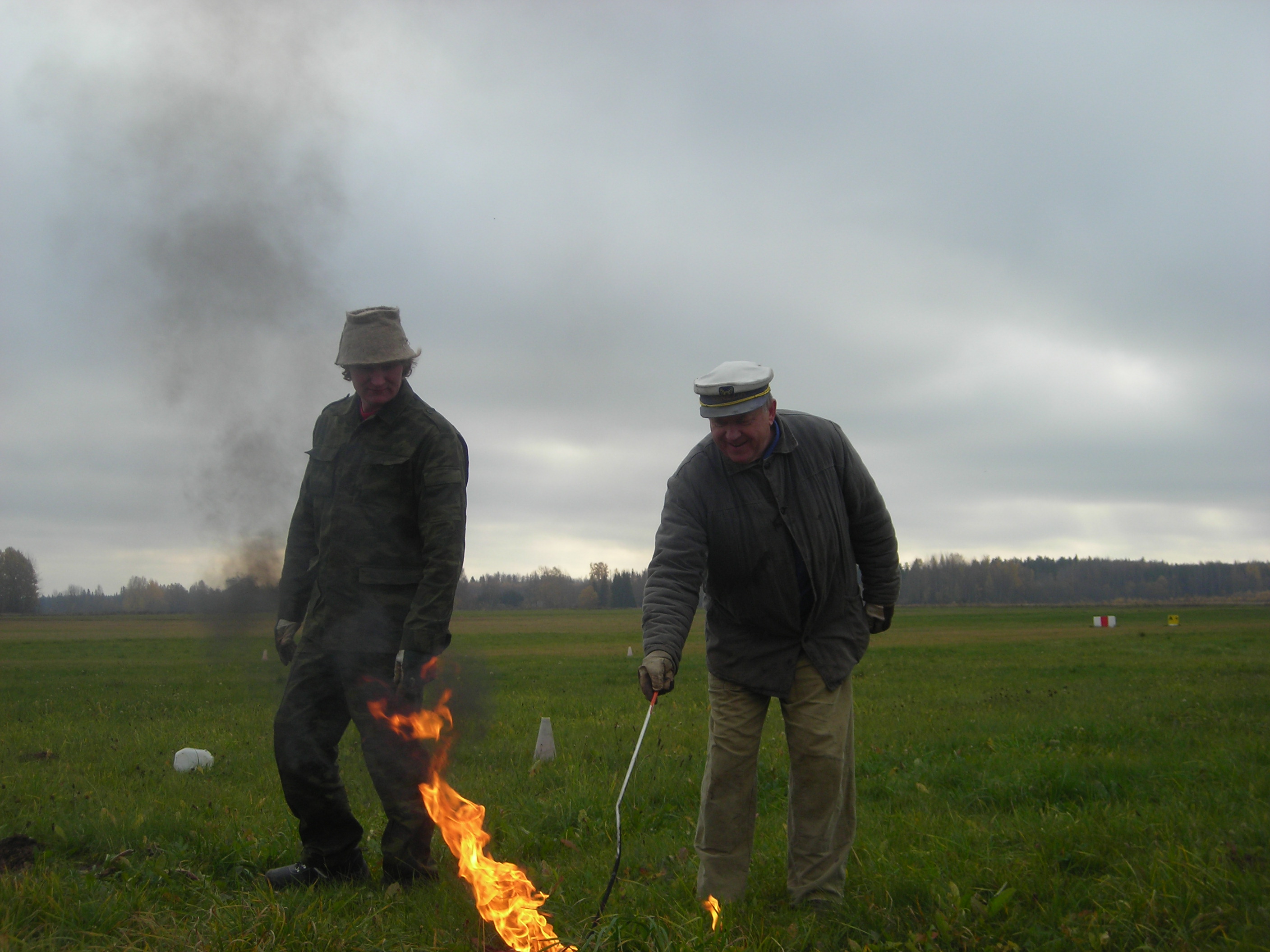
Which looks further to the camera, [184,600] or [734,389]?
[184,600]

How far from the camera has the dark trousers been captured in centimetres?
445

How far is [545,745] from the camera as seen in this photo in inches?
322

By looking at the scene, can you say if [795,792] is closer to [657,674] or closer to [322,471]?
[657,674]

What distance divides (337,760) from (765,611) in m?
2.22

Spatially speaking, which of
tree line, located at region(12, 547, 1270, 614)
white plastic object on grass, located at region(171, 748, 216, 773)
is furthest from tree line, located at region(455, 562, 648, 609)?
white plastic object on grass, located at region(171, 748, 216, 773)

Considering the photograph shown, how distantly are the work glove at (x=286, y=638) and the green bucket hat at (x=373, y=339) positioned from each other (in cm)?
138

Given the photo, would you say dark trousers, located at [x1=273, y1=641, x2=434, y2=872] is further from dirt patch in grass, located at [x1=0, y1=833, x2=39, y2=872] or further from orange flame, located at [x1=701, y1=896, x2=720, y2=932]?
dirt patch in grass, located at [x1=0, y1=833, x2=39, y2=872]

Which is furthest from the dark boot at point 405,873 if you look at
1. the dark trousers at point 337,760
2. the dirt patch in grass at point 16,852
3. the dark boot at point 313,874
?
the dirt patch in grass at point 16,852

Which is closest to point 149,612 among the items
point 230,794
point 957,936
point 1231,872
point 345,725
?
point 230,794

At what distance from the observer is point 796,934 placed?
3.77 m

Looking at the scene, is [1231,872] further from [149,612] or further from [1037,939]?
[149,612]

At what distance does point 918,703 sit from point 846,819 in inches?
355

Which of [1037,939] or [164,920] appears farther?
[164,920]

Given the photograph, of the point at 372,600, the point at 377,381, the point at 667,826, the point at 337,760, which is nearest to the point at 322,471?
the point at 377,381
